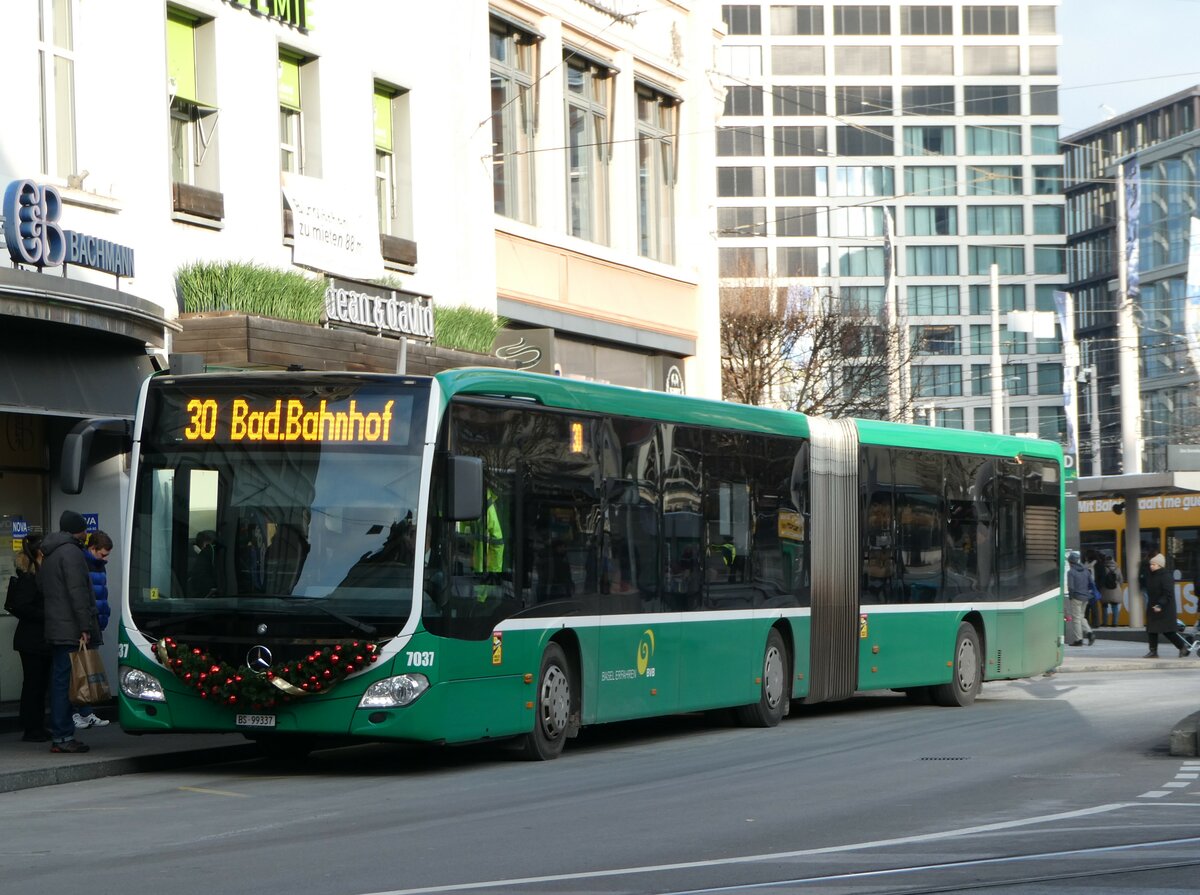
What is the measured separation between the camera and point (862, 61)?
366 feet

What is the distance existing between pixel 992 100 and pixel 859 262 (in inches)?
444

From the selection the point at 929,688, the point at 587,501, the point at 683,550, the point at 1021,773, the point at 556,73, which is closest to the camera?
the point at 1021,773

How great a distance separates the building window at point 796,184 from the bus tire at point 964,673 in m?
89.7

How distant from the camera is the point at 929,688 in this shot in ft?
75.0

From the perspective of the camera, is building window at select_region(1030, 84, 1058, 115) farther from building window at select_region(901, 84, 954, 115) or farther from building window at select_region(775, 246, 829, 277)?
building window at select_region(775, 246, 829, 277)

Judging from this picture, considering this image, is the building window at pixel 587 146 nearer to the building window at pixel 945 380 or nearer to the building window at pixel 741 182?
the building window at pixel 945 380

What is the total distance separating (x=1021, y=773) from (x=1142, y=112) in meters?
108

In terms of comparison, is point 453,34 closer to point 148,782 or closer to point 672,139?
point 672,139

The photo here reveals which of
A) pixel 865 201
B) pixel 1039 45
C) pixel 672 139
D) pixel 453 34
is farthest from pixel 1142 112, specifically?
pixel 453 34

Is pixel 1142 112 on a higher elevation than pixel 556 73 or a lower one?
higher

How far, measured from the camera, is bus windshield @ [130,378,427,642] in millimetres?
13977

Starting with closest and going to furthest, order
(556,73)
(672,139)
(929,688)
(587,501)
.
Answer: (587,501), (929,688), (556,73), (672,139)

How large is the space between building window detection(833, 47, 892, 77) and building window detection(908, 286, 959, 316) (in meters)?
12.0

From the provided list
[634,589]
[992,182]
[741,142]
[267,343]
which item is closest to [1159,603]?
[267,343]
